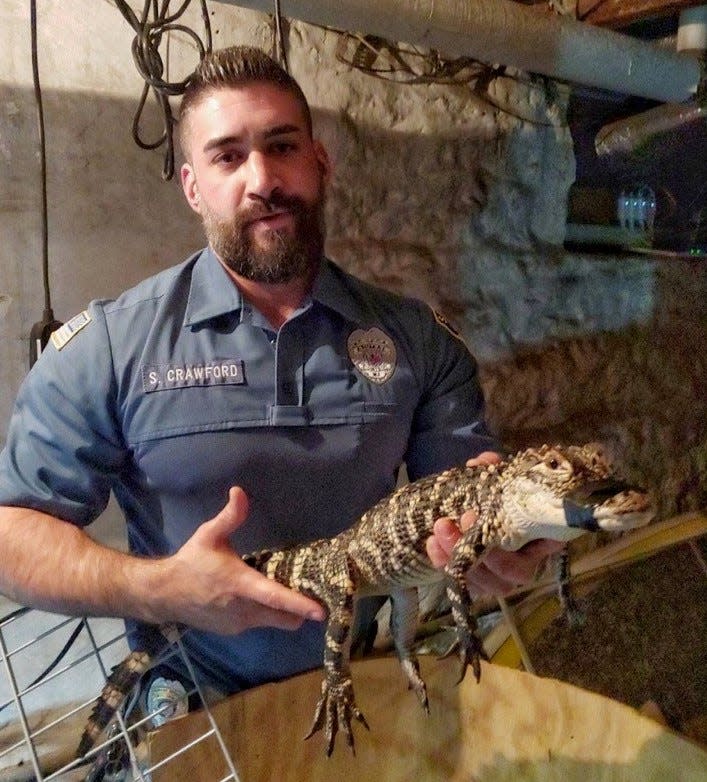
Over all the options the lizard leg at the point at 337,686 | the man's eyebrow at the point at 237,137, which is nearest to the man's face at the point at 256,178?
the man's eyebrow at the point at 237,137

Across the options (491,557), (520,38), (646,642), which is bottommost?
(646,642)

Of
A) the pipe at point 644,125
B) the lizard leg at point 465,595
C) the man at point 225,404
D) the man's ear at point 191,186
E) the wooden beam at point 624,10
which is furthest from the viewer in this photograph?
the pipe at point 644,125

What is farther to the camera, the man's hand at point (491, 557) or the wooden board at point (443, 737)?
the wooden board at point (443, 737)

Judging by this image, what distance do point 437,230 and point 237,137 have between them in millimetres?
680

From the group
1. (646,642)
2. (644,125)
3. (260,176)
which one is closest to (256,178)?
(260,176)

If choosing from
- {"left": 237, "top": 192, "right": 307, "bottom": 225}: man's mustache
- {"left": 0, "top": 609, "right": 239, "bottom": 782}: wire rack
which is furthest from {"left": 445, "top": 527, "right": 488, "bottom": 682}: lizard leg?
{"left": 237, "top": 192, "right": 307, "bottom": 225}: man's mustache

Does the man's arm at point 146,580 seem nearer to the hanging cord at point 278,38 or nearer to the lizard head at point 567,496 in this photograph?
the lizard head at point 567,496

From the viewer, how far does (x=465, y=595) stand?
753mm

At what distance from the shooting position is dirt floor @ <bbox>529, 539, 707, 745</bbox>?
1385 millimetres

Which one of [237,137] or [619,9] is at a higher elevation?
[619,9]

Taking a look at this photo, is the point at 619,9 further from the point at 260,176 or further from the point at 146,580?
the point at 146,580

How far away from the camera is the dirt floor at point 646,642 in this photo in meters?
1.38

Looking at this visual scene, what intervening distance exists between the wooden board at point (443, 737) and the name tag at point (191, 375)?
0.42 metres

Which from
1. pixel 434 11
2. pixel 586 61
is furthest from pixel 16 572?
pixel 586 61
